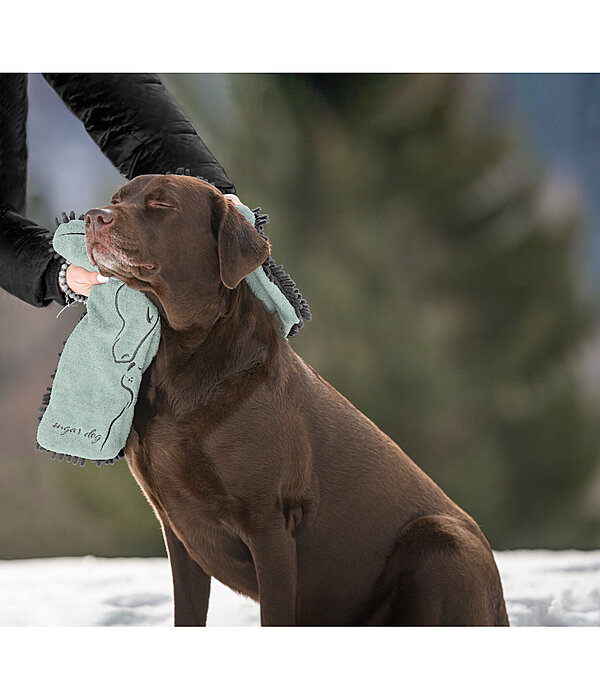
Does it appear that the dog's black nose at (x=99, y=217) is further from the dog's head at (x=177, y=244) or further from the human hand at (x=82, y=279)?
the human hand at (x=82, y=279)

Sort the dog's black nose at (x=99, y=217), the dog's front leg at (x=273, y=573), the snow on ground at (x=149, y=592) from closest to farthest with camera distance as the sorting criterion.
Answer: the dog's black nose at (x=99, y=217), the dog's front leg at (x=273, y=573), the snow on ground at (x=149, y=592)

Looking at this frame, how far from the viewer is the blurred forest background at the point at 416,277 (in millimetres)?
2953

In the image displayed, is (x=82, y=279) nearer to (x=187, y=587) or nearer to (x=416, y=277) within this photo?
(x=187, y=587)

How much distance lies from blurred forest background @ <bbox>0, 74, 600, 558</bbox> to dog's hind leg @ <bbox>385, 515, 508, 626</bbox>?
1.68m

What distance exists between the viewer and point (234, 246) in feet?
4.05

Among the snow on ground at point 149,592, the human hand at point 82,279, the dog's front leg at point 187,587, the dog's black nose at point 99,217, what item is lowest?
the snow on ground at point 149,592

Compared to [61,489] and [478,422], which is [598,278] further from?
[61,489]

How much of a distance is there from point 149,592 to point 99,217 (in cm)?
161

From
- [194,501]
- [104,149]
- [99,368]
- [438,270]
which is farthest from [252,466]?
[438,270]

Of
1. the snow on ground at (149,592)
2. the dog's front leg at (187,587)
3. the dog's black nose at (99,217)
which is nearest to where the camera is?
the dog's black nose at (99,217)

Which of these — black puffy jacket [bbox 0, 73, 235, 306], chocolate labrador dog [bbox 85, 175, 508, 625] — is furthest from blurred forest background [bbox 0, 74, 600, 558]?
chocolate labrador dog [bbox 85, 175, 508, 625]

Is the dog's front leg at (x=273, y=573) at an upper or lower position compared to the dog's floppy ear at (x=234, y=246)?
lower

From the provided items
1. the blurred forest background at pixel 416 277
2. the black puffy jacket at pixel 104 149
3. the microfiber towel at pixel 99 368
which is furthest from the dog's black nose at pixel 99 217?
the blurred forest background at pixel 416 277

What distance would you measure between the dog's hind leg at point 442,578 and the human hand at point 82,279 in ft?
2.42
